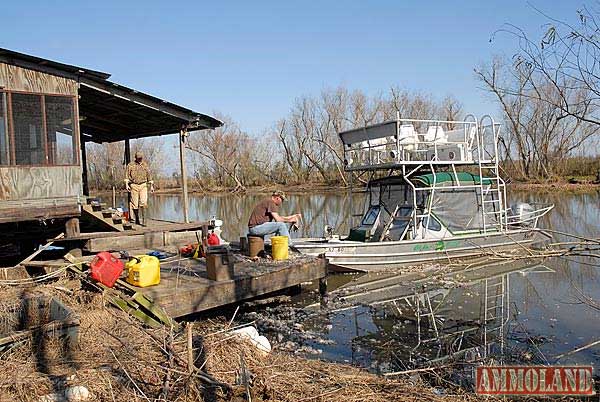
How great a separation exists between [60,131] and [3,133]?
1016 mm

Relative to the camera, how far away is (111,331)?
21.3 ft

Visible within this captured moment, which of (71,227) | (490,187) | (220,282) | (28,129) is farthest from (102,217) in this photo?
(490,187)

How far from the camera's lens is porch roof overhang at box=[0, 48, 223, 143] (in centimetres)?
1016

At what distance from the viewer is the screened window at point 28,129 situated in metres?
9.69

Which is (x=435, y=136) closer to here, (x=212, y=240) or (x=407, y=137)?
(x=407, y=137)

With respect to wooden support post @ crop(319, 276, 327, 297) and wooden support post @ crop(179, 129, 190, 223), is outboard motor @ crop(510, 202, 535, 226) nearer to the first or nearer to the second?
wooden support post @ crop(319, 276, 327, 297)

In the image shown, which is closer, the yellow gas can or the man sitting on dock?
the yellow gas can

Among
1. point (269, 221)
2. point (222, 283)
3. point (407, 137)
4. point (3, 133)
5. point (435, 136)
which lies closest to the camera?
point (222, 283)

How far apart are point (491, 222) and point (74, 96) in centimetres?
1113

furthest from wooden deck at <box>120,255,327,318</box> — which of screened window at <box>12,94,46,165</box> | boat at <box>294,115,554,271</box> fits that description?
screened window at <box>12,94,46,165</box>

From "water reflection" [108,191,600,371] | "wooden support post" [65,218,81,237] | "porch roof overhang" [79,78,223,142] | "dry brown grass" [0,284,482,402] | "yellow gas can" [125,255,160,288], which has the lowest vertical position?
"water reflection" [108,191,600,371]

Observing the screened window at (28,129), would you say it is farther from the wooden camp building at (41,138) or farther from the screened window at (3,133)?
the screened window at (3,133)

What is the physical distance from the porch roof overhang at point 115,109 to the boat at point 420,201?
422 centimetres

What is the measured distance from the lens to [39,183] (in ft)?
32.6
